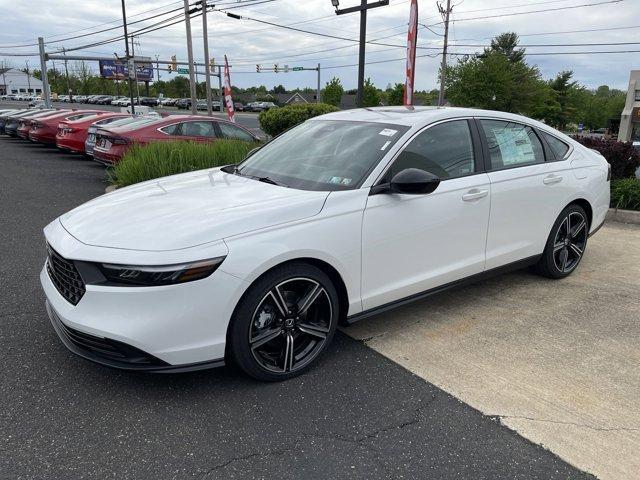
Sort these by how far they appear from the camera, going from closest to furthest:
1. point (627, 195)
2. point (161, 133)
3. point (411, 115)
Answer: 1. point (411, 115)
2. point (627, 195)
3. point (161, 133)

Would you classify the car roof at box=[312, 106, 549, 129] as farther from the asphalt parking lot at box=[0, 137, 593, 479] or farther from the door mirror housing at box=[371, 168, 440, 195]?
the asphalt parking lot at box=[0, 137, 593, 479]

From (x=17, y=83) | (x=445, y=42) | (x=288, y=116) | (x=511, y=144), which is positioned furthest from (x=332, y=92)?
(x=17, y=83)

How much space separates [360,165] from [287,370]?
4.73ft

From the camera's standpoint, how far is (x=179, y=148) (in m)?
8.59

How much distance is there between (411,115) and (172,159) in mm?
5346

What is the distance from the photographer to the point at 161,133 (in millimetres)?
11109

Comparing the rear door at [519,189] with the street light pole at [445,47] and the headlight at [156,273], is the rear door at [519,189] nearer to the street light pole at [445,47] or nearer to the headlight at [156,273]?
the headlight at [156,273]

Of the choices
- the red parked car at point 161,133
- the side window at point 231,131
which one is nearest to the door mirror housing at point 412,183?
the red parked car at point 161,133

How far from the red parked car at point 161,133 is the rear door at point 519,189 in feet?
25.0

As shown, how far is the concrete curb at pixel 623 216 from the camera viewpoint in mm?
7339

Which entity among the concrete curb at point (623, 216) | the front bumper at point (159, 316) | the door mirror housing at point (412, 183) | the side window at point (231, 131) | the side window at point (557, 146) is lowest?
the concrete curb at point (623, 216)

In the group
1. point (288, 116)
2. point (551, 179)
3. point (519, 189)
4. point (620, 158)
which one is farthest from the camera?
point (288, 116)

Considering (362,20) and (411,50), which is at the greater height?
(362,20)

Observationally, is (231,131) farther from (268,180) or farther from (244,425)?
(244,425)
